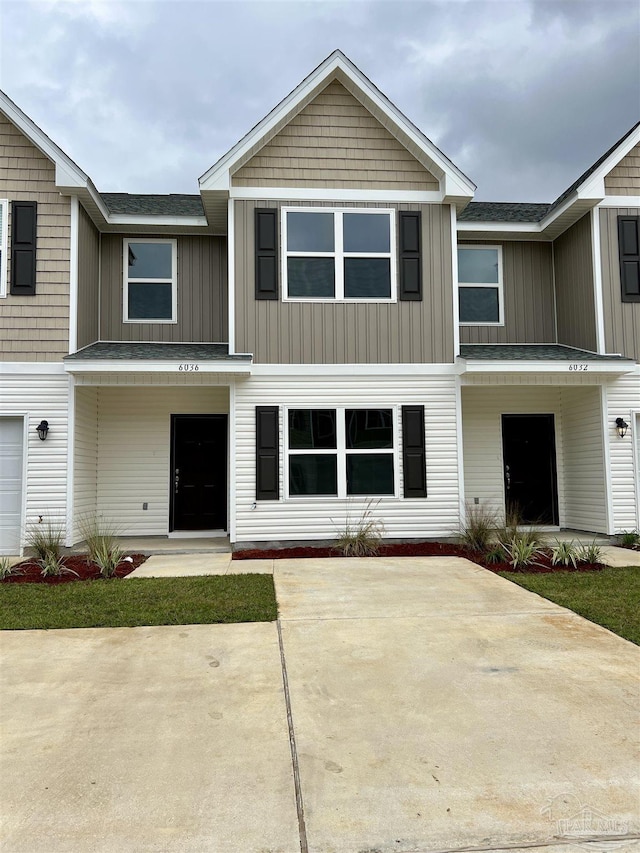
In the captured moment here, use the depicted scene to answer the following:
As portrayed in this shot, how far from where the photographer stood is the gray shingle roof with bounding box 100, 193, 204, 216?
10.6m

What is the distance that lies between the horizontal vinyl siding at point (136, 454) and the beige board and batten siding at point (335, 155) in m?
3.76

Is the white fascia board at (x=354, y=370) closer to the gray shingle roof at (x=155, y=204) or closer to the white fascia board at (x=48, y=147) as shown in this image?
the gray shingle roof at (x=155, y=204)

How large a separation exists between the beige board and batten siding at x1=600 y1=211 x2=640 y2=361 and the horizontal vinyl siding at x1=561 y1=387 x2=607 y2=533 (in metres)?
0.90

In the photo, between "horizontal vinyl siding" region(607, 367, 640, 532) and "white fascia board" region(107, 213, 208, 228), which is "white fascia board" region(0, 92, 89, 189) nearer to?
"white fascia board" region(107, 213, 208, 228)

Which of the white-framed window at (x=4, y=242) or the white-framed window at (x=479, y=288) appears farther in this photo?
the white-framed window at (x=479, y=288)

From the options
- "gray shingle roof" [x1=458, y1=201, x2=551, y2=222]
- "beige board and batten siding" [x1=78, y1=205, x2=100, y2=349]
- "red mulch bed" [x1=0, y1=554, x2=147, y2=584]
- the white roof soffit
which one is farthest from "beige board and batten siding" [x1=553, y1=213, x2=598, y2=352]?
"beige board and batten siding" [x1=78, y1=205, x2=100, y2=349]

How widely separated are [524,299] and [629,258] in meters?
1.88

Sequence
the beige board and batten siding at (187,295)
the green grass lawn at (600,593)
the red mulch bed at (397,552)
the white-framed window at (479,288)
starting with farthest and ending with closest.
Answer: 1. the white-framed window at (479,288)
2. the beige board and batten siding at (187,295)
3. the red mulch bed at (397,552)
4. the green grass lawn at (600,593)

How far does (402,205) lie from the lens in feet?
32.4

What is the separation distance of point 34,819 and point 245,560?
19.8ft

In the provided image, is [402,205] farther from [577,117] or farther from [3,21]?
[577,117]

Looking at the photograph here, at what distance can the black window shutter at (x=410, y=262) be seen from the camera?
9.78 m

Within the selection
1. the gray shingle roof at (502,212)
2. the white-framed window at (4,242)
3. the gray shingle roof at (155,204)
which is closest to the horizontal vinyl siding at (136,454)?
the white-framed window at (4,242)

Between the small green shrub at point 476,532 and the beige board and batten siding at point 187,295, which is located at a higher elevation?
the beige board and batten siding at point 187,295
